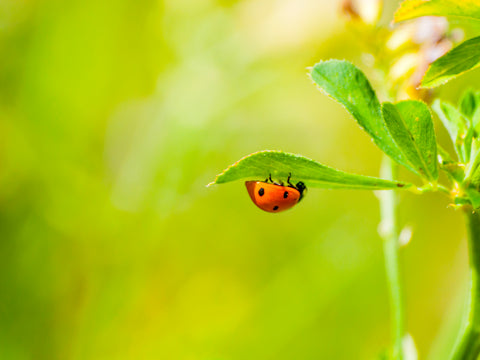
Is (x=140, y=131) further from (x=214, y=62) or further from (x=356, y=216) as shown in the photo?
(x=356, y=216)

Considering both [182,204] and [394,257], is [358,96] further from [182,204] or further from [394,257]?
[182,204]

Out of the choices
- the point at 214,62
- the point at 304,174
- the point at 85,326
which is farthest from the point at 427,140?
the point at 214,62

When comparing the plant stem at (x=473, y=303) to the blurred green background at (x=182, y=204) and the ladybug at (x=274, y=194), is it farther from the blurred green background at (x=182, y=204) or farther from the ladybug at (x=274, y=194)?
the blurred green background at (x=182, y=204)

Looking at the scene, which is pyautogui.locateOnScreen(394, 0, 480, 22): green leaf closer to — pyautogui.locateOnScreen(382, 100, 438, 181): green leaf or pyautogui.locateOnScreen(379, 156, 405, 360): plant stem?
pyautogui.locateOnScreen(382, 100, 438, 181): green leaf

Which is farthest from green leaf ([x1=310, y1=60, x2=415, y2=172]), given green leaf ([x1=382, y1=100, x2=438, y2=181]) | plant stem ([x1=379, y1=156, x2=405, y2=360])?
plant stem ([x1=379, y1=156, x2=405, y2=360])

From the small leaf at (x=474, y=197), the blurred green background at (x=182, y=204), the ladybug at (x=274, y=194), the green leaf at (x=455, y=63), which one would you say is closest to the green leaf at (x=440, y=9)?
the green leaf at (x=455, y=63)
